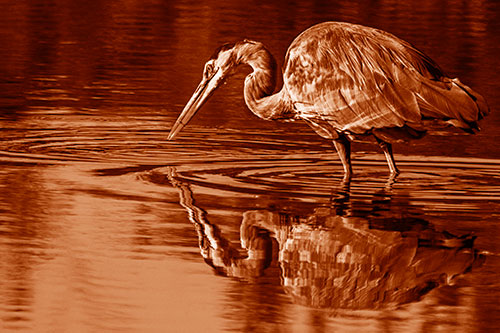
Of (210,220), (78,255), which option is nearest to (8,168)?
(210,220)

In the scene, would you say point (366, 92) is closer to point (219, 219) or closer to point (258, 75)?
point (258, 75)

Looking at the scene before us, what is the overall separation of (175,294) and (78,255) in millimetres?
1064

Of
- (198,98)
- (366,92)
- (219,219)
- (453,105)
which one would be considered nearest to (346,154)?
(366,92)

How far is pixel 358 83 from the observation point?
1113cm

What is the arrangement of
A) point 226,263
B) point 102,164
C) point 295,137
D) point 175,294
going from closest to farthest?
point 175,294 < point 226,263 < point 102,164 < point 295,137

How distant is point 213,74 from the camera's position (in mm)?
12523

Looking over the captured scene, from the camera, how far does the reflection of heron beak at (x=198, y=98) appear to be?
12.5 meters

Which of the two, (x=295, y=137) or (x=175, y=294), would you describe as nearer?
(x=175, y=294)

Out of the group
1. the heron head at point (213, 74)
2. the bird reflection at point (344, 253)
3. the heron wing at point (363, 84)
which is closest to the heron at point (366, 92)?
the heron wing at point (363, 84)

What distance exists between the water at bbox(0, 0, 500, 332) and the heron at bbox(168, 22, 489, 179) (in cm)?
47

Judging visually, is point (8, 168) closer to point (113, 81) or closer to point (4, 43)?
point (113, 81)

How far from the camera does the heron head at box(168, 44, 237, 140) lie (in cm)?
1238

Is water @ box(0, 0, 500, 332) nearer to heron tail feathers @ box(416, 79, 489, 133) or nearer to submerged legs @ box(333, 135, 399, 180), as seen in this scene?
submerged legs @ box(333, 135, 399, 180)

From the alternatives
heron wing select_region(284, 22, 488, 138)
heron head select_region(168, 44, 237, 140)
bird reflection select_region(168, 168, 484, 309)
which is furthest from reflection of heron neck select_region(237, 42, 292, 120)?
bird reflection select_region(168, 168, 484, 309)
